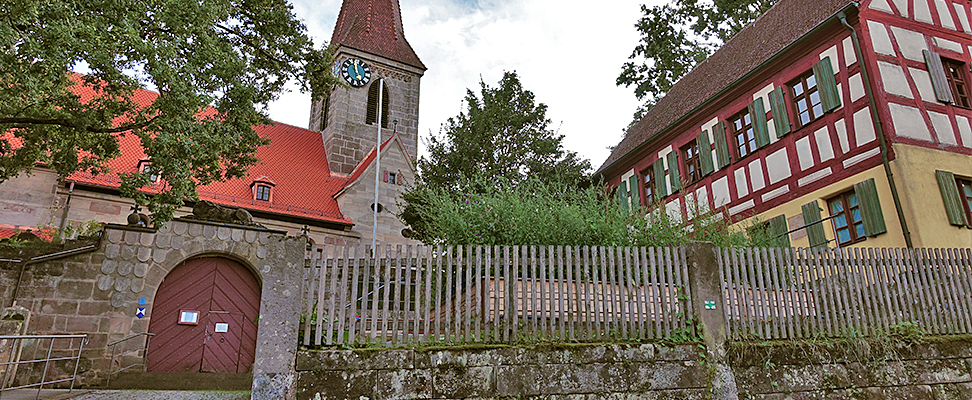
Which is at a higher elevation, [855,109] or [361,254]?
[855,109]

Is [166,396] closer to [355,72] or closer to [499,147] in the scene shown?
[499,147]

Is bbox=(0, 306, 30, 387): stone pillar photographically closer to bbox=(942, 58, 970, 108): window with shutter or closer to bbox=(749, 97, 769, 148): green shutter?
bbox=(749, 97, 769, 148): green shutter

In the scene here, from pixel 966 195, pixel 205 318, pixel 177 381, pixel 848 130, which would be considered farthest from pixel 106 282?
pixel 966 195

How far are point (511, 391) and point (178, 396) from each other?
3588mm

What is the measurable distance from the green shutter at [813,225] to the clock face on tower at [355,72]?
65.6 ft

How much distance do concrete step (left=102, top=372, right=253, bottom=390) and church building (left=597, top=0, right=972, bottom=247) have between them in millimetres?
7805

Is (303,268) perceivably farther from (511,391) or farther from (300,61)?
(300,61)

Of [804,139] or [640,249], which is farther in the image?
[804,139]

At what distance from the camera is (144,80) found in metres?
9.20

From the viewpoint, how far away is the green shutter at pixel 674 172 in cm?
1609

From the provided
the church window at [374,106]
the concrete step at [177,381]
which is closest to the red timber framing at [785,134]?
the concrete step at [177,381]

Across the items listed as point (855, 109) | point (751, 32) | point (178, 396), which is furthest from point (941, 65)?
point (178, 396)

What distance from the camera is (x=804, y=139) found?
1250 centimetres

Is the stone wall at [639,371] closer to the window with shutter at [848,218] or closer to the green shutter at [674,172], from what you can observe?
the window with shutter at [848,218]
